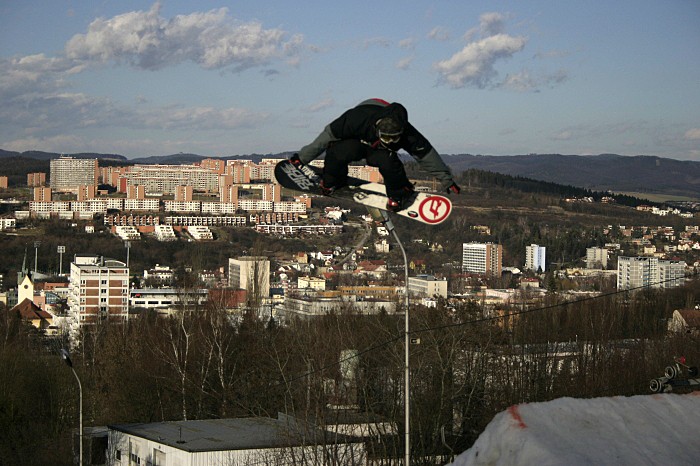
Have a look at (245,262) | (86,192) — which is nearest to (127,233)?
(86,192)

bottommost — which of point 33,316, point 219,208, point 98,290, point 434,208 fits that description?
point 33,316

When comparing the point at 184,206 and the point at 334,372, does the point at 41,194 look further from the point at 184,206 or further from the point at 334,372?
the point at 334,372

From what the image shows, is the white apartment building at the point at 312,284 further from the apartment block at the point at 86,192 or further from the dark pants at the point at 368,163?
the apartment block at the point at 86,192

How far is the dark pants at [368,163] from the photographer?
5414mm

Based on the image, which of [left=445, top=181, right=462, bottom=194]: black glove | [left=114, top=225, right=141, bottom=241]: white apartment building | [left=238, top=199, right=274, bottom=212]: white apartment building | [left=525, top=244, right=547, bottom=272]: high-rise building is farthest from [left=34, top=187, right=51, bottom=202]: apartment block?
[left=445, top=181, right=462, bottom=194]: black glove

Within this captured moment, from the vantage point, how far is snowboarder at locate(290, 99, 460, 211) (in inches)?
205

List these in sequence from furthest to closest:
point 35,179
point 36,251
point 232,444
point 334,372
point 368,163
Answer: point 35,179 → point 36,251 → point 334,372 → point 232,444 → point 368,163

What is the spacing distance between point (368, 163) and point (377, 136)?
22 centimetres

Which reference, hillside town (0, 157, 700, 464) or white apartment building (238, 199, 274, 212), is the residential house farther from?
white apartment building (238, 199, 274, 212)

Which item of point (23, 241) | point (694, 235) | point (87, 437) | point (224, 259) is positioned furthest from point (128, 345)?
point (694, 235)

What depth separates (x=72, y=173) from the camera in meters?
187

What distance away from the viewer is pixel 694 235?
13050 cm

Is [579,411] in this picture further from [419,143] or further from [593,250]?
[593,250]

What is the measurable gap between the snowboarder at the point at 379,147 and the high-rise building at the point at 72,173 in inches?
6960
